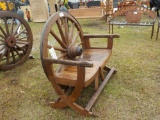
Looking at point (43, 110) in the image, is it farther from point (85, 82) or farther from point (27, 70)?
point (27, 70)

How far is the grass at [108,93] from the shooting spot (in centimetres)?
196

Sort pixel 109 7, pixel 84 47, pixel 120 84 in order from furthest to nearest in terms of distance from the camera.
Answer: pixel 109 7 < pixel 84 47 < pixel 120 84

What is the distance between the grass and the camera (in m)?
1.96

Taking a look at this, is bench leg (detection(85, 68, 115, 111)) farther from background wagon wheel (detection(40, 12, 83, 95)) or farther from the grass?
background wagon wheel (detection(40, 12, 83, 95))

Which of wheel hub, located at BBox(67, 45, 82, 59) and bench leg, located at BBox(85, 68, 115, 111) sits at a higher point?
wheel hub, located at BBox(67, 45, 82, 59)

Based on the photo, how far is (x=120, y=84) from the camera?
8.12 ft

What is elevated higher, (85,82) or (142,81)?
(85,82)

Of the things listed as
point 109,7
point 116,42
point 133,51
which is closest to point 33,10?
point 109,7

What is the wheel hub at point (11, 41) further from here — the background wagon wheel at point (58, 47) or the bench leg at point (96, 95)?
the bench leg at point (96, 95)

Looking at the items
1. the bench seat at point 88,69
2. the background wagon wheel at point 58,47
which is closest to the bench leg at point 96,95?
the bench seat at point 88,69

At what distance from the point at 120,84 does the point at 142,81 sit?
339 millimetres

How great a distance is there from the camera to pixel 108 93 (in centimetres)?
229

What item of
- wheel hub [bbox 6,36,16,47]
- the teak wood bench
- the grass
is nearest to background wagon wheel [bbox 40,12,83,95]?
the teak wood bench

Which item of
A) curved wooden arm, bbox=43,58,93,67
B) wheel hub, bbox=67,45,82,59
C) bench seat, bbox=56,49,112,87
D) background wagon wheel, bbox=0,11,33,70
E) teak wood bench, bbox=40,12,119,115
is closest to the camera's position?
curved wooden arm, bbox=43,58,93,67
